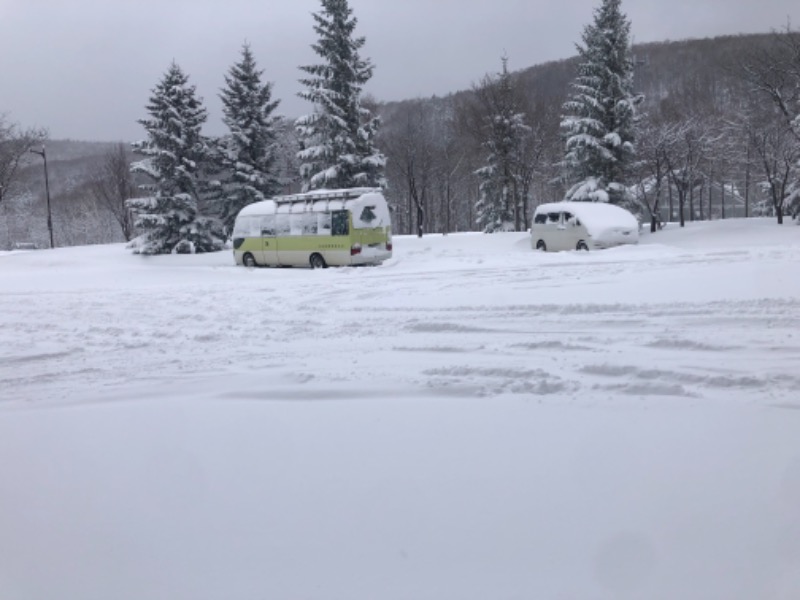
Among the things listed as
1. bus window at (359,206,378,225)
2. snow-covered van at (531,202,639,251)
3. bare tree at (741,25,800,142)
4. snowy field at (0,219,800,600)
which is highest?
bare tree at (741,25,800,142)

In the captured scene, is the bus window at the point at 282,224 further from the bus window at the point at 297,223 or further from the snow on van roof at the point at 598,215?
the snow on van roof at the point at 598,215

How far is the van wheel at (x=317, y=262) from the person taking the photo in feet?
71.1

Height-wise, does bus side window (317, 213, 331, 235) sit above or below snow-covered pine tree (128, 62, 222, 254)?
below

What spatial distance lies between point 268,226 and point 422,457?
19819 mm

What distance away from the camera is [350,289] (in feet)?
46.1

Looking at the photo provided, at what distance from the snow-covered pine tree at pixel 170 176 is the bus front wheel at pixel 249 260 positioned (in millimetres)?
11651

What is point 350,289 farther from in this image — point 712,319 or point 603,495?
point 603,495

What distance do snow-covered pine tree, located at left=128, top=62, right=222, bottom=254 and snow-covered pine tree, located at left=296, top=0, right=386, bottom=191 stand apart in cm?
713

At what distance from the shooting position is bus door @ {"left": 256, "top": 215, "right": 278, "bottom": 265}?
23.3 metres

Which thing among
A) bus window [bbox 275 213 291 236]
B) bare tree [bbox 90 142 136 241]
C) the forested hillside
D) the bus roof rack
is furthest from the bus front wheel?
bare tree [bbox 90 142 136 241]

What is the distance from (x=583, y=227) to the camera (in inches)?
888

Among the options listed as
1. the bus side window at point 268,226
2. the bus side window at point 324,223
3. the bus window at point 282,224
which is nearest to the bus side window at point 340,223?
the bus side window at point 324,223

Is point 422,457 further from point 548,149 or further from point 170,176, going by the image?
point 548,149

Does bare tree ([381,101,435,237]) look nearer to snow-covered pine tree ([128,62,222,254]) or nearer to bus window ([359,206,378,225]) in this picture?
snow-covered pine tree ([128,62,222,254])
